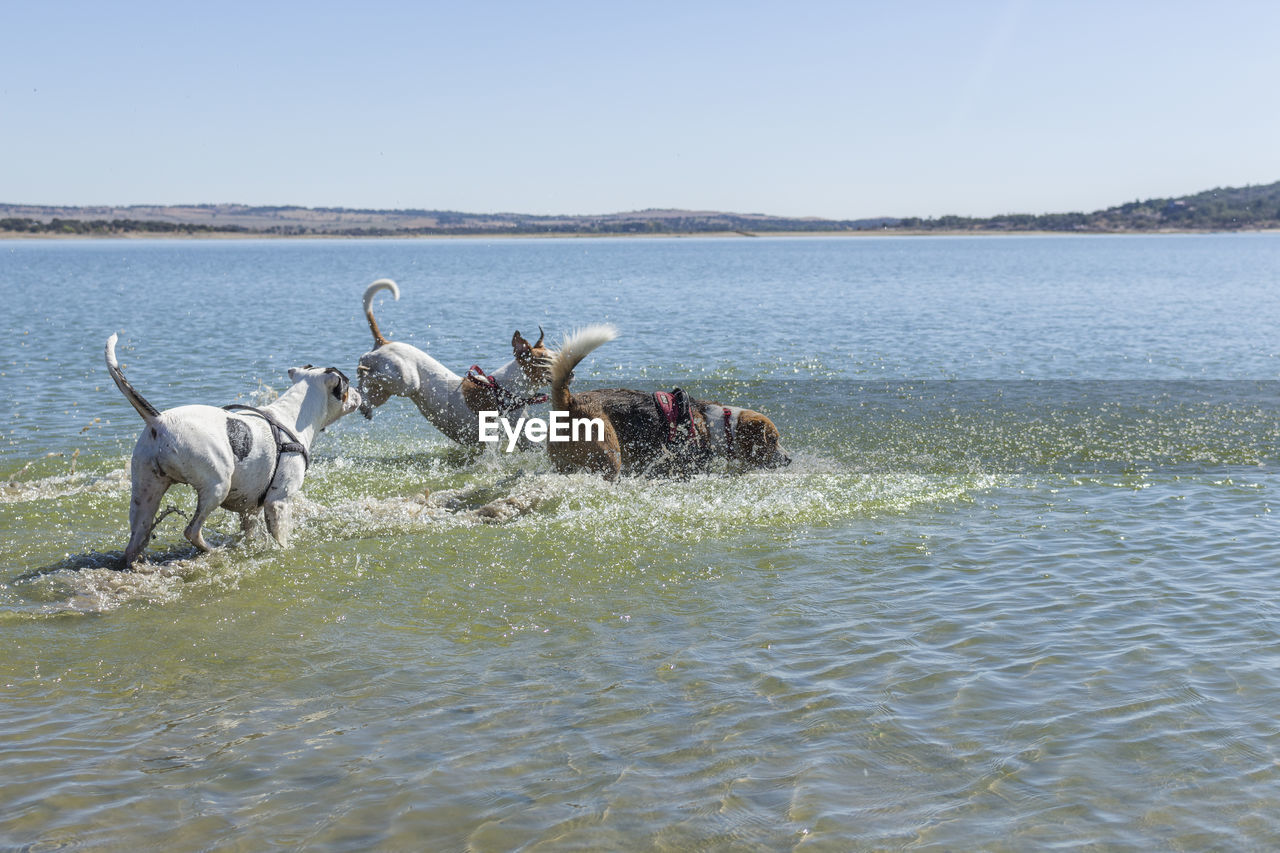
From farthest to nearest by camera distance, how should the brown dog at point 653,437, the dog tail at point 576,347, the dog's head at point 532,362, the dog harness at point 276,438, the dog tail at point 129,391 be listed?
the dog's head at point 532,362, the brown dog at point 653,437, the dog tail at point 576,347, the dog harness at point 276,438, the dog tail at point 129,391

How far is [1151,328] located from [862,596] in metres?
25.3

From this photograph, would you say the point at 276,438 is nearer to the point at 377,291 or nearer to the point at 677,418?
the point at 377,291

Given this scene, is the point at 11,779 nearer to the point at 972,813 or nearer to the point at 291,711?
the point at 291,711

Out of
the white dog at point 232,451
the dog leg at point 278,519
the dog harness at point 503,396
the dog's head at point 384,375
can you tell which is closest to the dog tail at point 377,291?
the dog's head at point 384,375

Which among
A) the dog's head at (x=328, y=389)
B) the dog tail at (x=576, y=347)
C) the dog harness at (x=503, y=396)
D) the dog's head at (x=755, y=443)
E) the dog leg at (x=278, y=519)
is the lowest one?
the dog leg at (x=278, y=519)

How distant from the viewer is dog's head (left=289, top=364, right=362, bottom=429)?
873cm

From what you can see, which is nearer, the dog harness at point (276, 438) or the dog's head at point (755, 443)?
the dog harness at point (276, 438)

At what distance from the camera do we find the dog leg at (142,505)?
7.12 meters

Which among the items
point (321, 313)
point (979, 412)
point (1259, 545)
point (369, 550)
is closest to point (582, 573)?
point (369, 550)

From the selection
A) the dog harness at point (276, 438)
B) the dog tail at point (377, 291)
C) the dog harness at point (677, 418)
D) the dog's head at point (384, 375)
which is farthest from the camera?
the dog's head at point (384, 375)

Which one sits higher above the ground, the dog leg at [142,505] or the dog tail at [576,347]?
the dog tail at [576,347]

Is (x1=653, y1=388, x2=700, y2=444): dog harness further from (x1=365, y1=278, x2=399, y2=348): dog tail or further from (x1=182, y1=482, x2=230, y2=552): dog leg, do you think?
(x1=182, y1=482, x2=230, y2=552): dog leg

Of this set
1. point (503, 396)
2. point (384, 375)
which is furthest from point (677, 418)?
point (384, 375)

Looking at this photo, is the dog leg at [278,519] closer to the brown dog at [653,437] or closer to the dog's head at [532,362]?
the brown dog at [653,437]
